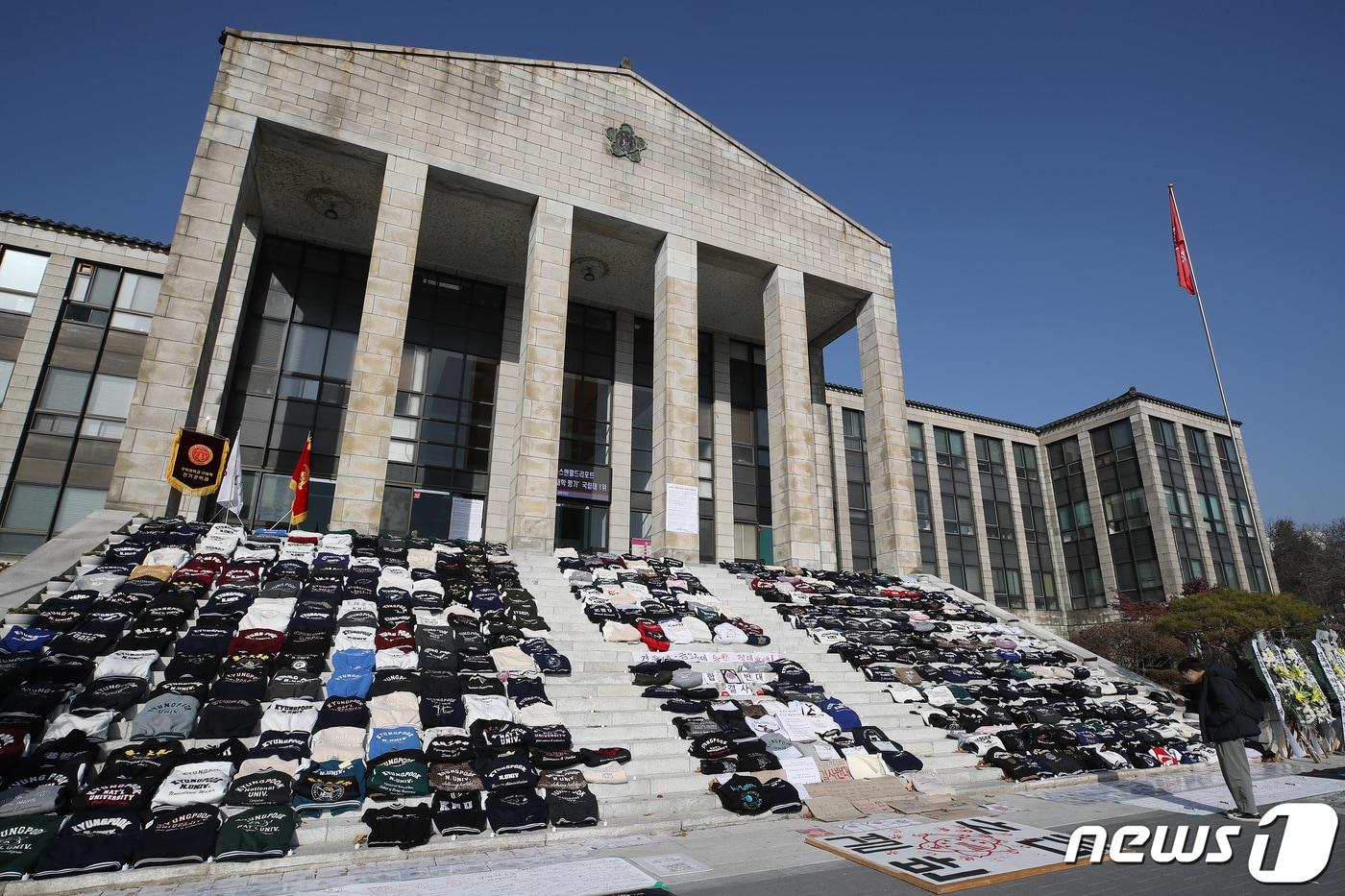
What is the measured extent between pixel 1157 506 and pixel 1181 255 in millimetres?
28740

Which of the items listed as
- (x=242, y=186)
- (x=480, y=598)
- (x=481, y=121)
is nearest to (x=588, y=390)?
(x=481, y=121)

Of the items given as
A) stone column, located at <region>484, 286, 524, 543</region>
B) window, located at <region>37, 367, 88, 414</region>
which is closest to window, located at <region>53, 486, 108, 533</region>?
window, located at <region>37, 367, 88, 414</region>

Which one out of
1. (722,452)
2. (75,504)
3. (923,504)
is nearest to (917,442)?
(923,504)

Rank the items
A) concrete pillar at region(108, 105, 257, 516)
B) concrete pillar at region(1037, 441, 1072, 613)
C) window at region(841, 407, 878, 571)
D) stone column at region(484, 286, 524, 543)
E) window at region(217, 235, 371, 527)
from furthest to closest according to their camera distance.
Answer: concrete pillar at region(1037, 441, 1072, 613) → window at region(841, 407, 878, 571) → stone column at region(484, 286, 524, 543) → window at region(217, 235, 371, 527) → concrete pillar at region(108, 105, 257, 516)

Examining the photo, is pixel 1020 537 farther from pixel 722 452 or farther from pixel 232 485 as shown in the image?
pixel 232 485

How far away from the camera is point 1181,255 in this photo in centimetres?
2234

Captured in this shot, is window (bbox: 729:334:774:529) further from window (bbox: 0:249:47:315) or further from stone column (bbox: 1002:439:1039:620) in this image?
stone column (bbox: 1002:439:1039:620)

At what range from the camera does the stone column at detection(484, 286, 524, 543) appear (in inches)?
935

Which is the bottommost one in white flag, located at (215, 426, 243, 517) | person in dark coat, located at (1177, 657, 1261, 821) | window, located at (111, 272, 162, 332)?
person in dark coat, located at (1177, 657, 1261, 821)

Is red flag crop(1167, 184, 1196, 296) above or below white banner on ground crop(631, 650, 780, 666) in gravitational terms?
above

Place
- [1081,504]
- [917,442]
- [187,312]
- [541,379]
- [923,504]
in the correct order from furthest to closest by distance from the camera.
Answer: [1081,504]
[917,442]
[923,504]
[541,379]
[187,312]

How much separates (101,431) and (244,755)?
70.0 ft

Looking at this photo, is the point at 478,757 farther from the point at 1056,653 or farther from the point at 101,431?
the point at 101,431

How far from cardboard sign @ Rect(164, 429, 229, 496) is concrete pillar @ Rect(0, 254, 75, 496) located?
10458mm
